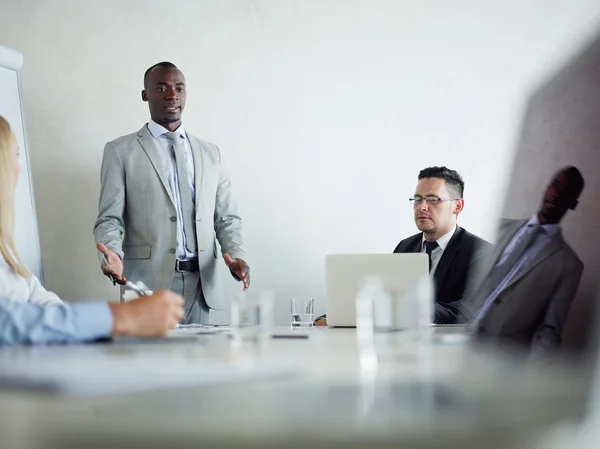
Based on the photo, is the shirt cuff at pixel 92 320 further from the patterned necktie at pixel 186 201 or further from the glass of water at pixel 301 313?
the patterned necktie at pixel 186 201

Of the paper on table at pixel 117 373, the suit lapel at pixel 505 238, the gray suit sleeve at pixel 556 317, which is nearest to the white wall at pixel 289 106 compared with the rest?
the suit lapel at pixel 505 238

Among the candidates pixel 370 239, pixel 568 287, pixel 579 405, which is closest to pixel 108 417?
pixel 579 405

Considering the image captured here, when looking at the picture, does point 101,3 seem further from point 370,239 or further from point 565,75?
point 565,75

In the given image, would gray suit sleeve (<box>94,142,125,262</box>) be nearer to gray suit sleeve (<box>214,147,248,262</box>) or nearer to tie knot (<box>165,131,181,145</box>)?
tie knot (<box>165,131,181,145</box>)

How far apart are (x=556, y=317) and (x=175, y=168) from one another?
3133 millimetres

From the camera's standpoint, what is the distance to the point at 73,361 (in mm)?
1130

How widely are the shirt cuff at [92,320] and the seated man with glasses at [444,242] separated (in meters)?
1.96

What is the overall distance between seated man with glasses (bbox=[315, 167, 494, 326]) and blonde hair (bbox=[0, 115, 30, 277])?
5.01 feet

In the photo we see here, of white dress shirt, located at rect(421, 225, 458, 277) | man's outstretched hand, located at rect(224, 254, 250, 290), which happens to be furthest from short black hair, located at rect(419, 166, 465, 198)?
man's outstretched hand, located at rect(224, 254, 250, 290)

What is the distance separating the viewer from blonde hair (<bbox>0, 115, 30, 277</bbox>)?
230 centimetres

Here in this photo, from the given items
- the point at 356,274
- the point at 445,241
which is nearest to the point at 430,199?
the point at 445,241

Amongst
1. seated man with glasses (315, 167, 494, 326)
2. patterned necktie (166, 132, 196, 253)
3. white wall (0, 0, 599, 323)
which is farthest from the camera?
white wall (0, 0, 599, 323)

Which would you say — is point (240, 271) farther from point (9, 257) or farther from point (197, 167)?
point (9, 257)

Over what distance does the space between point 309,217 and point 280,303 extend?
0.57m
